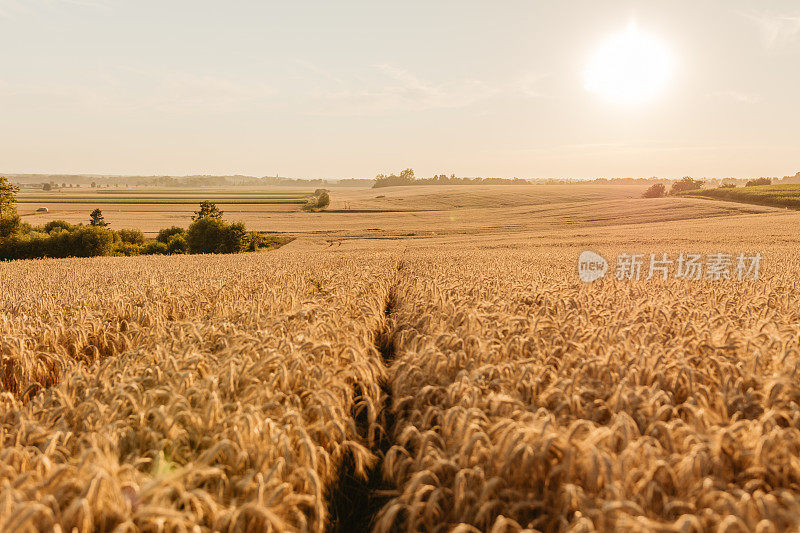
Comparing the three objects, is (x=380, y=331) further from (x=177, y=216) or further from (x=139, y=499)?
(x=177, y=216)

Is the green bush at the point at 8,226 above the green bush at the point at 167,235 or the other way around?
above

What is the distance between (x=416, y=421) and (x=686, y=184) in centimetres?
12585

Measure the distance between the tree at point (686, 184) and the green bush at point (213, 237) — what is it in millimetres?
98408

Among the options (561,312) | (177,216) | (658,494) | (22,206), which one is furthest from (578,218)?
(22,206)

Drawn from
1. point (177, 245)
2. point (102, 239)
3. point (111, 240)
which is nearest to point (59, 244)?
point (102, 239)

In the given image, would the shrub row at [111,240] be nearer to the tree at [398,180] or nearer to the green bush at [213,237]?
the green bush at [213,237]

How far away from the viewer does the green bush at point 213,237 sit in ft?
150

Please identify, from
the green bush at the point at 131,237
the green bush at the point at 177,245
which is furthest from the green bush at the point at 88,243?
the green bush at the point at 131,237

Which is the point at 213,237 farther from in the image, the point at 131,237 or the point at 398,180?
the point at 398,180

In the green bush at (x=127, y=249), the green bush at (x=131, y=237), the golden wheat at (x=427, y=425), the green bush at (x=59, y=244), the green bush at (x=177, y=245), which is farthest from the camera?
the green bush at (x=131, y=237)

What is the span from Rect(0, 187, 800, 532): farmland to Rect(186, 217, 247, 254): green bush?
41.0 meters

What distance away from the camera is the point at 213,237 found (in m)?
45.9

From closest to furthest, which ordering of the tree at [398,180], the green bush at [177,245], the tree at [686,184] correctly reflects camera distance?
the green bush at [177,245], the tree at [686,184], the tree at [398,180]

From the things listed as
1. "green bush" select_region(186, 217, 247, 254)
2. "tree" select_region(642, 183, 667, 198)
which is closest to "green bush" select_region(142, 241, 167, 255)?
"green bush" select_region(186, 217, 247, 254)
